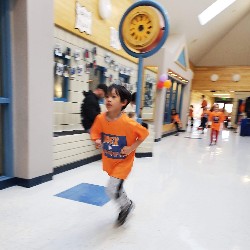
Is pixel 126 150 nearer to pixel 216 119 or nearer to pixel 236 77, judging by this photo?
pixel 216 119

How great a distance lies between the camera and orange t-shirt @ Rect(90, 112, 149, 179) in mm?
1887

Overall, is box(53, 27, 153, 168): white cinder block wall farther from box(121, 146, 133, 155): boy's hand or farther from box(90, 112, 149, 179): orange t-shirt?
box(121, 146, 133, 155): boy's hand

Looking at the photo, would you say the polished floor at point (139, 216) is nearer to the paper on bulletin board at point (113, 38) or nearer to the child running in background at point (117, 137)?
the child running in background at point (117, 137)

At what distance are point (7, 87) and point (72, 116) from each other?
6.65ft

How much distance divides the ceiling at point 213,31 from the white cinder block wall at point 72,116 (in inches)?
143

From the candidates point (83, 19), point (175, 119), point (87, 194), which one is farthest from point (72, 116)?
point (175, 119)

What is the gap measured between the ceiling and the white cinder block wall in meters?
3.63

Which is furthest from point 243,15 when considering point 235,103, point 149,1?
point 149,1

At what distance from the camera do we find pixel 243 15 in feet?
38.0

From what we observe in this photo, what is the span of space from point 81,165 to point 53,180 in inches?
36.0

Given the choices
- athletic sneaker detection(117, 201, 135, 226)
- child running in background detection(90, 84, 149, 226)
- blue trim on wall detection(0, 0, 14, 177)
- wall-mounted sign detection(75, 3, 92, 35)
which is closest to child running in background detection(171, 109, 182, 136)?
wall-mounted sign detection(75, 3, 92, 35)

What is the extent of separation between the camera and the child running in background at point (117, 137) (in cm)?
187

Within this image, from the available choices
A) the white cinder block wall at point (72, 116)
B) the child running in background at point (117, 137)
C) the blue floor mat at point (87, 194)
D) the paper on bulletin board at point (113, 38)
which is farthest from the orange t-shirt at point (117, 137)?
the paper on bulletin board at point (113, 38)

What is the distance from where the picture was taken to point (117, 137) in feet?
6.31
